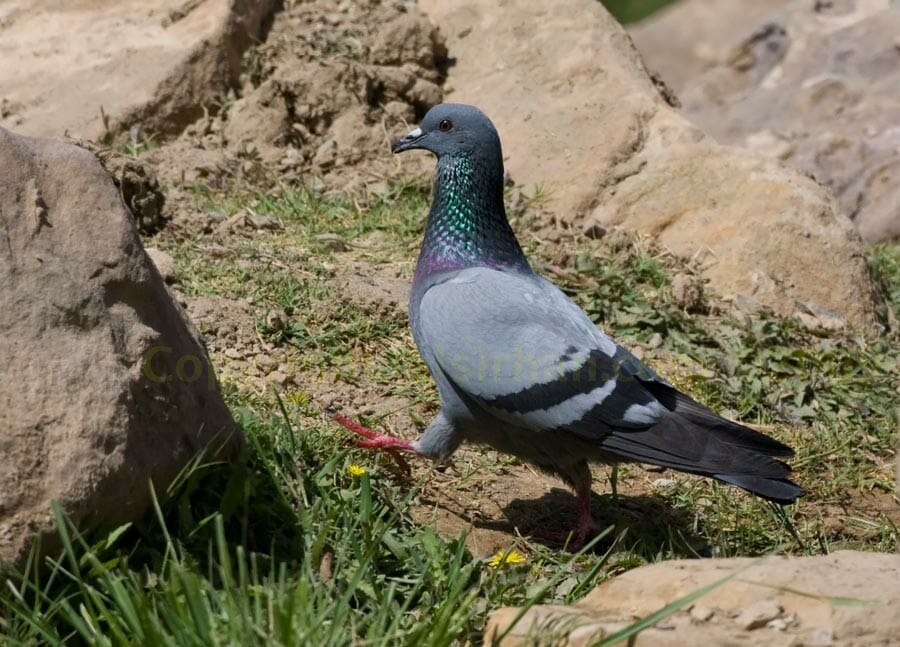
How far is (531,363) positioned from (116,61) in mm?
3310

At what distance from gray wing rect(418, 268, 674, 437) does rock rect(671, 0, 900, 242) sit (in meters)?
3.76

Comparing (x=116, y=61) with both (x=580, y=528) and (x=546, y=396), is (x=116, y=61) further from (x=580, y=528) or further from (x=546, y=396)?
(x=580, y=528)

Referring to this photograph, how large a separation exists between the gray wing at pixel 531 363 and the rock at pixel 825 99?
3.76m

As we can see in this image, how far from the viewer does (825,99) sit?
310 inches

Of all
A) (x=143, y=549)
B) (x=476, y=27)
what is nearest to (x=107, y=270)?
(x=143, y=549)

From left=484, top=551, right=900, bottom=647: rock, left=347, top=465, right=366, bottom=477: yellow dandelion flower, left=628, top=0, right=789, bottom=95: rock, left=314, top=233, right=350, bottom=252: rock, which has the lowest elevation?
left=628, top=0, right=789, bottom=95: rock

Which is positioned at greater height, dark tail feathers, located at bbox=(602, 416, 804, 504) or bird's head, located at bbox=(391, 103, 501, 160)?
bird's head, located at bbox=(391, 103, 501, 160)

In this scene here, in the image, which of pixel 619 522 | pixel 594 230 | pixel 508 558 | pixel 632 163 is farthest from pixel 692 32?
pixel 508 558

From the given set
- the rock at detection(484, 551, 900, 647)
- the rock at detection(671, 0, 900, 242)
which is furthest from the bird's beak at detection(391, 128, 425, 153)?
the rock at detection(671, 0, 900, 242)

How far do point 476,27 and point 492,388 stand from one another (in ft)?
11.5

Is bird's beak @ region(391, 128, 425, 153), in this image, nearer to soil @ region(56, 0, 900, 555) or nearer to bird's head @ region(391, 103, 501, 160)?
bird's head @ region(391, 103, 501, 160)

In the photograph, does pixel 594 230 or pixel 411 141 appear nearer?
pixel 411 141

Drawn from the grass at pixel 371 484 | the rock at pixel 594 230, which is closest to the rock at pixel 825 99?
the grass at pixel 371 484

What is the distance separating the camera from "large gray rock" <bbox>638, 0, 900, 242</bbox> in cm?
732
